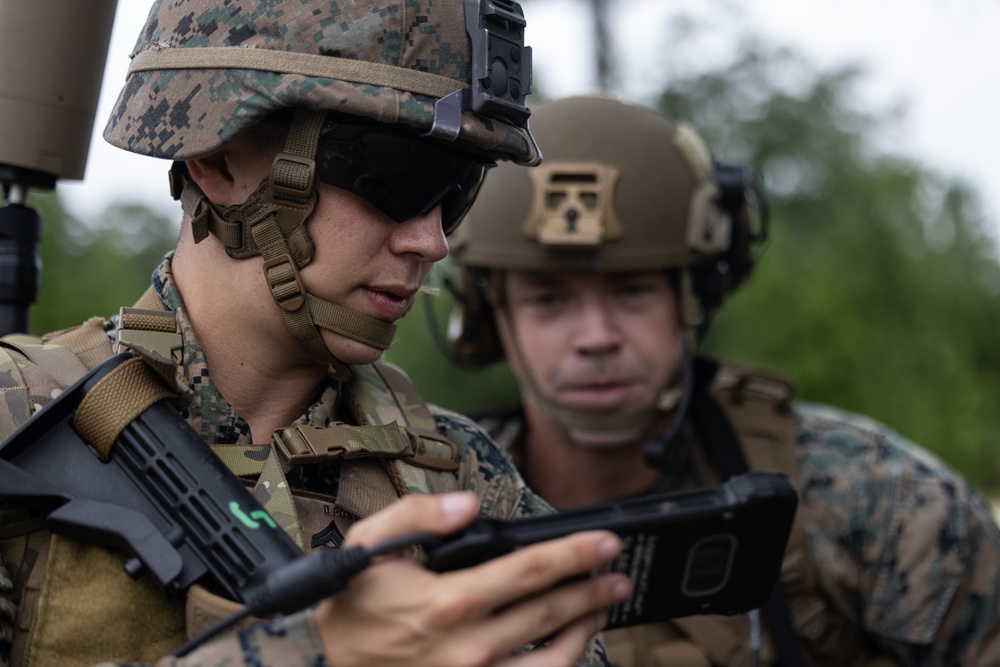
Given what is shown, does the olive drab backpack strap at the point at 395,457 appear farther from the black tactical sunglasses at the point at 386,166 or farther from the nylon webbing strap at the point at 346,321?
the black tactical sunglasses at the point at 386,166

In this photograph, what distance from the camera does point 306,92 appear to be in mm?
2229

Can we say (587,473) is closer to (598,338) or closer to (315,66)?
(598,338)

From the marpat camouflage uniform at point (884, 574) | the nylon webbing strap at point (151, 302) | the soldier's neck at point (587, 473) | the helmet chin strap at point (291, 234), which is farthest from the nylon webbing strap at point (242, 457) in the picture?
the soldier's neck at point (587, 473)

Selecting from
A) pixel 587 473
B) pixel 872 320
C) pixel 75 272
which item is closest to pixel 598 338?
pixel 587 473

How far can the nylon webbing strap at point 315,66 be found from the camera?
228 cm

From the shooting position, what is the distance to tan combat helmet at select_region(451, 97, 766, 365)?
432 centimetres

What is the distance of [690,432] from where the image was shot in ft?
14.8

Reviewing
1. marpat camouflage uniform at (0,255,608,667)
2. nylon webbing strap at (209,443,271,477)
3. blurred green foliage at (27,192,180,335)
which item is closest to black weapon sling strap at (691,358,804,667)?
marpat camouflage uniform at (0,255,608,667)

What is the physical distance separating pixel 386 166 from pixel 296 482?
27.0 inches

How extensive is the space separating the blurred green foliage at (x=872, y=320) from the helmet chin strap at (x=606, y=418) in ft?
2.90

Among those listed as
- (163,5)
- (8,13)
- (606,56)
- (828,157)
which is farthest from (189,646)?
(828,157)

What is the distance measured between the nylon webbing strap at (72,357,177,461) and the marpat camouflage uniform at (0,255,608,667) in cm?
13

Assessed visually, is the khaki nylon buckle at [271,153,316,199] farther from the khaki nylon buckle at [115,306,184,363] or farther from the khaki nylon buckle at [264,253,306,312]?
the khaki nylon buckle at [115,306,184,363]

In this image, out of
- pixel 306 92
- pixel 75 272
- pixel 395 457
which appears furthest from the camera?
pixel 75 272
